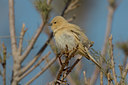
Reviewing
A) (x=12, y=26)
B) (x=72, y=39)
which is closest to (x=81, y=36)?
(x=72, y=39)

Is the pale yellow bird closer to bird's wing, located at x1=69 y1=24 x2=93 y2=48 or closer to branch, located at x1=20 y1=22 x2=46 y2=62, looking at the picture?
bird's wing, located at x1=69 y1=24 x2=93 y2=48

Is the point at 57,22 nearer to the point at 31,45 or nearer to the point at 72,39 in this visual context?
the point at 72,39

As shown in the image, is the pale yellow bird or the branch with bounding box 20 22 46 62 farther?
the pale yellow bird

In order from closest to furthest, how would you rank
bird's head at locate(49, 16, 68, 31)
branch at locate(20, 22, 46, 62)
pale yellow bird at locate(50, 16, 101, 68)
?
1. branch at locate(20, 22, 46, 62)
2. pale yellow bird at locate(50, 16, 101, 68)
3. bird's head at locate(49, 16, 68, 31)

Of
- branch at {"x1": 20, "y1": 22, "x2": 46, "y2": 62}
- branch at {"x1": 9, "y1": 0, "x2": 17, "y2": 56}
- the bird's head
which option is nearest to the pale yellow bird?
branch at {"x1": 20, "y1": 22, "x2": 46, "y2": 62}

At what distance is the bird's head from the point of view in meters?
→ 3.43

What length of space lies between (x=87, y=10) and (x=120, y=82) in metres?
4.75

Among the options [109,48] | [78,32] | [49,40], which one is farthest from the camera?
[49,40]

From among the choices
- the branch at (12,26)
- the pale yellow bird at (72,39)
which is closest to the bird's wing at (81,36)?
the pale yellow bird at (72,39)

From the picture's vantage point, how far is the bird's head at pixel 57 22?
3434mm

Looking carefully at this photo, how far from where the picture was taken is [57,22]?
3.56m

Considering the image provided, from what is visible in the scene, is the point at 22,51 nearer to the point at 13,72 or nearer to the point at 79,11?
the point at 13,72

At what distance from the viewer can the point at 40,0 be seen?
3.11m

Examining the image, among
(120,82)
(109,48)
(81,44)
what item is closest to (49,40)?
(81,44)
